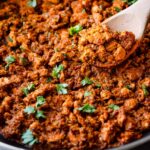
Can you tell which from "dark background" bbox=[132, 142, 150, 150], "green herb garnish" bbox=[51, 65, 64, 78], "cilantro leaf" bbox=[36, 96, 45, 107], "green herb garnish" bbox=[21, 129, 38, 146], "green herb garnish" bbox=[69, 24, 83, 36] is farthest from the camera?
"green herb garnish" bbox=[69, 24, 83, 36]

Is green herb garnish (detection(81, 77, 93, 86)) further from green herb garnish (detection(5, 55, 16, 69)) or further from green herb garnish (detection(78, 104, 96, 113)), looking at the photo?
green herb garnish (detection(5, 55, 16, 69))

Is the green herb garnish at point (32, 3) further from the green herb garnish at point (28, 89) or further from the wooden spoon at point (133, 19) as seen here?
the green herb garnish at point (28, 89)

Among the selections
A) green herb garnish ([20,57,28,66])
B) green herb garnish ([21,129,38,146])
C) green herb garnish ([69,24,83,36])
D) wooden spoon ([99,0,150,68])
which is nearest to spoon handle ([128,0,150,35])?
wooden spoon ([99,0,150,68])

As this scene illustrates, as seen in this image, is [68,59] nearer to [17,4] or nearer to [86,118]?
[86,118]

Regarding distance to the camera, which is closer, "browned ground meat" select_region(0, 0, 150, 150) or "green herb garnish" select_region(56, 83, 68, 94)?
"browned ground meat" select_region(0, 0, 150, 150)

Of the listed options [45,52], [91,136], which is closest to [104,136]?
[91,136]

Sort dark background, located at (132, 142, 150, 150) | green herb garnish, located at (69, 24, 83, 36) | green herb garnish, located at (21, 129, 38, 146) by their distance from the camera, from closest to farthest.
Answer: dark background, located at (132, 142, 150, 150) < green herb garnish, located at (21, 129, 38, 146) < green herb garnish, located at (69, 24, 83, 36)

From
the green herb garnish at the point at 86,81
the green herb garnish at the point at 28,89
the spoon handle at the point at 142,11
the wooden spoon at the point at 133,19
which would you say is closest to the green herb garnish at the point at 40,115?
the green herb garnish at the point at 28,89
